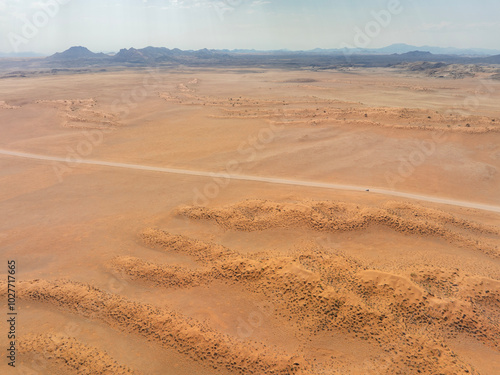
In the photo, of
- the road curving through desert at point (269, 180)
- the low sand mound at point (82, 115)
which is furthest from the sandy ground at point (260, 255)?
the low sand mound at point (82, 115)

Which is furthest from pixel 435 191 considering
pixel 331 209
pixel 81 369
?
pixel 81 369

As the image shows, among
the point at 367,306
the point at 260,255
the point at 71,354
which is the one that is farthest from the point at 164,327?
the point at 367,306

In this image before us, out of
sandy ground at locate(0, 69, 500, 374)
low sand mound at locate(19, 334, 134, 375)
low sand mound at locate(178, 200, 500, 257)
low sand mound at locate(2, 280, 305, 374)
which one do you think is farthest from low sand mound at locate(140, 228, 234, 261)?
low sand mound at locate(19, 334, 134, 375)

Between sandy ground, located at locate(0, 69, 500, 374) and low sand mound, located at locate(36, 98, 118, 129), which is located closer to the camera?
sandy ground, located at locate(0, 69, 500, 374)

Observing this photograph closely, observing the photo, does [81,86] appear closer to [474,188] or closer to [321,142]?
[321,142]

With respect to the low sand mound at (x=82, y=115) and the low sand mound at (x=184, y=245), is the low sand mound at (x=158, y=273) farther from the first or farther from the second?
the low sand mound at (x=82, y=115)

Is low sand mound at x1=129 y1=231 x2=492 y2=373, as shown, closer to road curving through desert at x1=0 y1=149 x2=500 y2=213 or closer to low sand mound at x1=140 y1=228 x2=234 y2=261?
low sand mound at x1=140 y1=228 x2=234 y2=261
